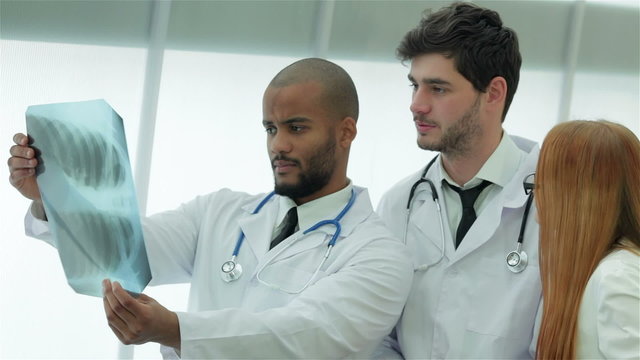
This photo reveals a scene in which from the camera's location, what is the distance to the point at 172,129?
294 centimetres

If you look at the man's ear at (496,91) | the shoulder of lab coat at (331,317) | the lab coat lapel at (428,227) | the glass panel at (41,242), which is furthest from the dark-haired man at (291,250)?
the glass panel at (41,242)

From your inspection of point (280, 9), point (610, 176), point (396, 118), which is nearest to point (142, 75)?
point (280, 9)

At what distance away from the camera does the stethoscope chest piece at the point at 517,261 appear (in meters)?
1.89

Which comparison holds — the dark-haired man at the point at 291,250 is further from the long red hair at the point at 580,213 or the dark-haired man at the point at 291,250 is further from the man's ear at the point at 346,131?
the long red hair at the point at 580,213

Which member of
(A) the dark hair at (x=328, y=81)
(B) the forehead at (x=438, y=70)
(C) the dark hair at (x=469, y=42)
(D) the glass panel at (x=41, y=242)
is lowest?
(D) the glass panel at (x=41, y=242)

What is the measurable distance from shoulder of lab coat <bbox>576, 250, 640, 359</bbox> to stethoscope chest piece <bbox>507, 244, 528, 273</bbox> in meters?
0.31

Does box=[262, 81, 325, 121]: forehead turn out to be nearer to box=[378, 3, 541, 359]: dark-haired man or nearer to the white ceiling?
box=[378, 3, 541, 359]: dark-haired man

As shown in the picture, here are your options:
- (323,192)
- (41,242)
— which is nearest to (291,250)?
(323,192)

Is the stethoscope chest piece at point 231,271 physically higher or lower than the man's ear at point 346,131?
lower

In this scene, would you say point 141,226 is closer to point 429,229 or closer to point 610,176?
point 429,229

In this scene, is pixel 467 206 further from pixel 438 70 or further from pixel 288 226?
pixel 288 226

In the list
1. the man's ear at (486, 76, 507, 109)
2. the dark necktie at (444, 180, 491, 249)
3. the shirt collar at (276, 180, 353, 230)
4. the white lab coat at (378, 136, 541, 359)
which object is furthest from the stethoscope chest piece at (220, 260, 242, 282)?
the man's ear at (486, 76, 507, 109)

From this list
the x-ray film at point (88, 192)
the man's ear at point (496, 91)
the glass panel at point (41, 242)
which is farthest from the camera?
the glass panel at point (41, 242)

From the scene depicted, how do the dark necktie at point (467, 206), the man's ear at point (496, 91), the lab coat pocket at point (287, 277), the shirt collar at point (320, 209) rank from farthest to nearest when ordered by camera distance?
the man's ear at point (496, 91) → the dark necktie at point (467, 206) → the shirt collar at point (320, 209) → the lab coat pocket at point (287, 277)
